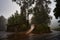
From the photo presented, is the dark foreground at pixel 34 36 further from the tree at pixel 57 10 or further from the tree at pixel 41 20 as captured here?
the tree at pixel 57 10

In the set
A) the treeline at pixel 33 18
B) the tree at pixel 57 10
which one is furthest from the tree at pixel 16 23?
the tree at pixel 57 10

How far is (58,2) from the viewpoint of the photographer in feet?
11.7

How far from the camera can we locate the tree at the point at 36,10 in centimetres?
321

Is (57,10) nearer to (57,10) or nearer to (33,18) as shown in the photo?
(57,10)

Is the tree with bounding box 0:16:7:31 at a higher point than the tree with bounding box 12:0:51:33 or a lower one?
lower

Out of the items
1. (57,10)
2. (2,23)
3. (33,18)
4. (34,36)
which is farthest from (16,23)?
(57,10)

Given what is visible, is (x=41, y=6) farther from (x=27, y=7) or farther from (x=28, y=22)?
(x=28, y=22)

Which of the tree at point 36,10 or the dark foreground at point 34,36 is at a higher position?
the tree at point 36,10

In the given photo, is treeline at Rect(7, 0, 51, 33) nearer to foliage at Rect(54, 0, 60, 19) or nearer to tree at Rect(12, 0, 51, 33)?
tree at Rect(12, 0, 51, 33)

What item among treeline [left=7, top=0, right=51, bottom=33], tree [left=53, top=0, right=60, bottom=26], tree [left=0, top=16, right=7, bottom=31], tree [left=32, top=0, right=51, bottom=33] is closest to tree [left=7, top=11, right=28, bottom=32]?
treeline [left=7, top=0, right=51, bottom=33]

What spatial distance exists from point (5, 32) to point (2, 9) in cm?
68

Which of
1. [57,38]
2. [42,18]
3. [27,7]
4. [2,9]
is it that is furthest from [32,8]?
[57,38]

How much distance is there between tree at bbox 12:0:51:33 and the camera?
3.21 meters

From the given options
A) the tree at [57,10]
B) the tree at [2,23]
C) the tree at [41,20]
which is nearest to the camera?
the tree at [2,23]
